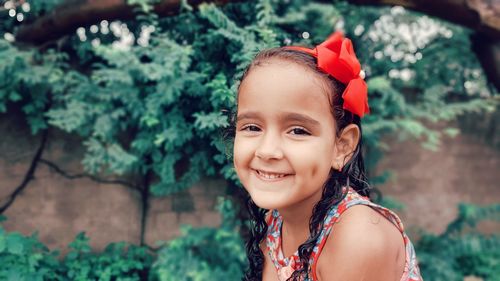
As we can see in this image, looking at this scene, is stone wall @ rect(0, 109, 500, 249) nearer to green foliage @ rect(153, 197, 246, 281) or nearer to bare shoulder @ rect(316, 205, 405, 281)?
green foliage @ rect(153, 197, 246, 281)

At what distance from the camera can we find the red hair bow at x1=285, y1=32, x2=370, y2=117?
1.48 m

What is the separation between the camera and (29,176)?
332 centimetres

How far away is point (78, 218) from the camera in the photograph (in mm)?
3404

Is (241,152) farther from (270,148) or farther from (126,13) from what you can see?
(126,13)

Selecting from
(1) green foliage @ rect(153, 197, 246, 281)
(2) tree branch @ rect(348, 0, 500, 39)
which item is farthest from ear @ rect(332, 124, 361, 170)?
(2) tree branch @ rect(348, 0, 500, 39)

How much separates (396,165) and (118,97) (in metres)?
2.50

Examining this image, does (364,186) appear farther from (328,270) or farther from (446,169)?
(446,169)

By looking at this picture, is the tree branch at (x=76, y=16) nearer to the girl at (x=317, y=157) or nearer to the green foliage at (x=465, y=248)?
the girl at (x=317, y=157)

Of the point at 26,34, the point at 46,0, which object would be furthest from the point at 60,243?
the point at 46,0

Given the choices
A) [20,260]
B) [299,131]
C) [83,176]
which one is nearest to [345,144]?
[299,131]

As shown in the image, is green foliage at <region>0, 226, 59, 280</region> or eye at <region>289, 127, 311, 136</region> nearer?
eye at <region>289, 127, 311, 136</region>

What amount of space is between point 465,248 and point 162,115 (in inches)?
109

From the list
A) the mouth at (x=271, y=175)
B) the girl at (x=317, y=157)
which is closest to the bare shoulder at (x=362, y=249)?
the girl at (x=317, y=157)

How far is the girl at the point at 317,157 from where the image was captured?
140 centimetres
